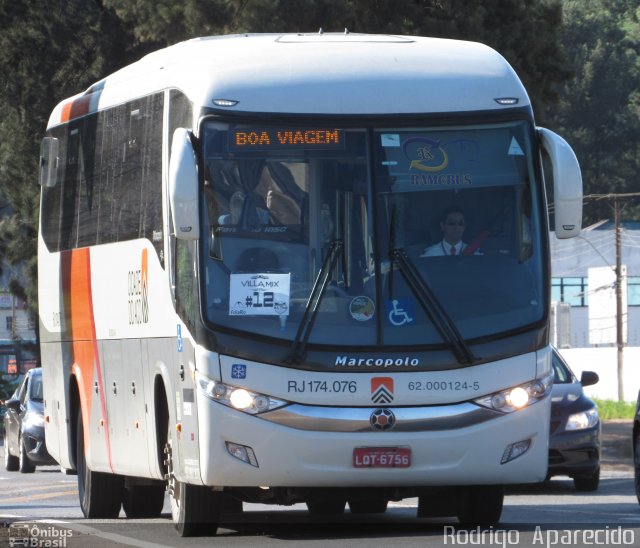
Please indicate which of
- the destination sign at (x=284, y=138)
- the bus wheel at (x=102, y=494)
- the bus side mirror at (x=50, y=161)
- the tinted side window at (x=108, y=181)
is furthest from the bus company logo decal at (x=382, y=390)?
the bus side mirror at (x=50, y=161)

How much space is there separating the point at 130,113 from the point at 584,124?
81.4m

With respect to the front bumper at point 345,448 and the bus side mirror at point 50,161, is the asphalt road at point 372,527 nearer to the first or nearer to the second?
the front bumper at point 345,448

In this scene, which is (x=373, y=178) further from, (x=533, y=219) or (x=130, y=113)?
(x=130, y=113)

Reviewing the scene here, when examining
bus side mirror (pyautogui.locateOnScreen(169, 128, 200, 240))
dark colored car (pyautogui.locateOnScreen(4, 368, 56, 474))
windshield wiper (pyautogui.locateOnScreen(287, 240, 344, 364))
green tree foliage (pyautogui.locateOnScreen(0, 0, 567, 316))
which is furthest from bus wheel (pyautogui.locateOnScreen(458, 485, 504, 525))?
green tree foliage (pyautogui.locateOnScreen(0, 0, 567, 316))

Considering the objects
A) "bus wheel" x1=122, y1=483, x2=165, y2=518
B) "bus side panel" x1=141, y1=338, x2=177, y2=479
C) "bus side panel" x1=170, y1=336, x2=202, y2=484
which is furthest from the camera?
"bus wheel" x1=122, y1=483, x2=165, y2=518

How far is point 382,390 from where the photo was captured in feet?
36.9

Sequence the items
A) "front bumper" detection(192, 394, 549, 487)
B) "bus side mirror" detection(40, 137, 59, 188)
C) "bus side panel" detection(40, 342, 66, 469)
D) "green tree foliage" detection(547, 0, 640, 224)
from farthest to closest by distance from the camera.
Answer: "green tree foliage" detection(547, 0, 640, 224), "bus side mirror" detection(40, 137, 59, 188), "bus side panel" detection(40, 342, 66, 469), "front bumper" detection(192, 394, 549, 487)

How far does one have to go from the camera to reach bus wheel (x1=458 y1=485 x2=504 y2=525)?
12.6 m

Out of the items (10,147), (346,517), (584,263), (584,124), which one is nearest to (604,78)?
(584,124)

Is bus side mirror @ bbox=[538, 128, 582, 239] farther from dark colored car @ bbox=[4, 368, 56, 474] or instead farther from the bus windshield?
dark colored car @ bbox=[4, 368, 56, 474]

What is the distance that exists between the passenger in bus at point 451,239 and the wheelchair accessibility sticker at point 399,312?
38cm

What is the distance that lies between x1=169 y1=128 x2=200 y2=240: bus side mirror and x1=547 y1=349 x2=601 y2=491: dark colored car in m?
8.60

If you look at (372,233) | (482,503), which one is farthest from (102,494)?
(372,233)

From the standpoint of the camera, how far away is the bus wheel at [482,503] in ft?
41.2
